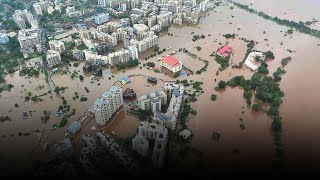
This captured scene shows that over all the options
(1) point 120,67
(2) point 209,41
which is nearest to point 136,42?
(1) point 120,67

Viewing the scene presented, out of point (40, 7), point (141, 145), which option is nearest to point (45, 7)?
point (40, 7)

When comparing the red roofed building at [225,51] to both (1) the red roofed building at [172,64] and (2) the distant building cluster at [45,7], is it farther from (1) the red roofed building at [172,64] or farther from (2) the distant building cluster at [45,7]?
(2) the distant building cluster at [45,7]

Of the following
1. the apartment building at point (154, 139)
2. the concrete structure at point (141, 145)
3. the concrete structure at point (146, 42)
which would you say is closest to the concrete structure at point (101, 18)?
the concrete structure at point (146, 42)

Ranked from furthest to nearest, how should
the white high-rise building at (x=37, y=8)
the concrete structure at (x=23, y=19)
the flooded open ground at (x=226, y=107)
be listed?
the white high-rise building at (x=37, y=8) → the concrete structure at (x=23, y=19) → the flooded open ground at (x=226, y=107)

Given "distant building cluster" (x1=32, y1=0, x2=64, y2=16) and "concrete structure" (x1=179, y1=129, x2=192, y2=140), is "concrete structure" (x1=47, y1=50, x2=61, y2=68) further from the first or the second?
"concrete structure" (x1=179, y1=129, x2=192, y2=140)

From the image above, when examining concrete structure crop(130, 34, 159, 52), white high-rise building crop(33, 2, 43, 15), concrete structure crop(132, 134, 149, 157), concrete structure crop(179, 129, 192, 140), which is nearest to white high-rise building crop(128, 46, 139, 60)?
concrete structure crop(130, 34, 159, 52)
